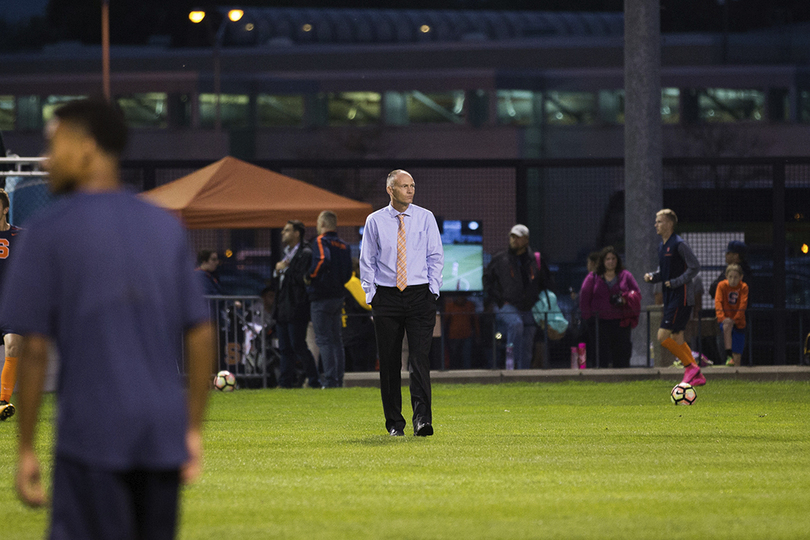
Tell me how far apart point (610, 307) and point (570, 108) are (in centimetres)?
2712

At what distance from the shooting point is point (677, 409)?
40.5 ft

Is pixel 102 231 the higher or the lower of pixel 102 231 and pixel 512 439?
the higher

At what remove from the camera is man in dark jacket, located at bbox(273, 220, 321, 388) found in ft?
52.4

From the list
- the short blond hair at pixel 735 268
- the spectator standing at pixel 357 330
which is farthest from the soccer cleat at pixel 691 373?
the spectator standing at pixel 357 330

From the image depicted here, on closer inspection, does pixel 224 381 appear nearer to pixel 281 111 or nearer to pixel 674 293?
pixel 674 293

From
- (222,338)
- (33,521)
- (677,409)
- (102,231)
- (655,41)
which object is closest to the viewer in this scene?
(102,231)

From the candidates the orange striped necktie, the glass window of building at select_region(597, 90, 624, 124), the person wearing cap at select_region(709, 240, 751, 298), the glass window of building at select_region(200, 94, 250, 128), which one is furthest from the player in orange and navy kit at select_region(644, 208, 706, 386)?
the glass window of building at select_region(200, 94, 250, 128)

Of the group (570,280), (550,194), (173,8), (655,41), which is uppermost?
(173,8)

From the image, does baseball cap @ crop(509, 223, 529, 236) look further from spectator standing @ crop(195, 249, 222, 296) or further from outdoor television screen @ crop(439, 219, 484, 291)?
spectator standing @ crop(195, 249, 222, 296)

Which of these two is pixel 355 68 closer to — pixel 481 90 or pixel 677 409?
pixel 481 90

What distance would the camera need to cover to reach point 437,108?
1706 inches

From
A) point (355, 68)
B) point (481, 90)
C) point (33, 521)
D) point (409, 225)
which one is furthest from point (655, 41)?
point (355, 68)

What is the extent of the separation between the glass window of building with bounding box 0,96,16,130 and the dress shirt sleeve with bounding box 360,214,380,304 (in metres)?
37.7

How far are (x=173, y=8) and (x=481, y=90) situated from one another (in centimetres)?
2377
